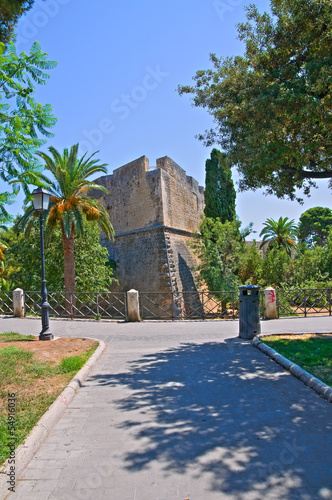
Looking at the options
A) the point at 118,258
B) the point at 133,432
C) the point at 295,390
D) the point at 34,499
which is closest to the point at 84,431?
the point at 133,432

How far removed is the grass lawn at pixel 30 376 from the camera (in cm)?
341

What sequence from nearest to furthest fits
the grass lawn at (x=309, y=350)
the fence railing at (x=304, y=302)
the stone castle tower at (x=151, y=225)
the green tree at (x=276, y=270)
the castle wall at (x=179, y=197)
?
1. the grass lawn at (x=309, y=350)
2. the fence railing at (x=304, y=302)
3. the stone castle tower at (x=151, y=225)
4. the castle wall at (x=179, y=197)
5. the green tree at (x=276, y=270)

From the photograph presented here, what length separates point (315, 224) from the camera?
47.3m

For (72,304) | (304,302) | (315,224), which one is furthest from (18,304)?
(315,224)

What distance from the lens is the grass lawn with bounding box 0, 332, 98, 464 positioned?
341 cm

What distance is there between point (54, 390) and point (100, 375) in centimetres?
103

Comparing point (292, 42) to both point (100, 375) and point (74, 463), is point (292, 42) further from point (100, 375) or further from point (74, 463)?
point (74, 463)

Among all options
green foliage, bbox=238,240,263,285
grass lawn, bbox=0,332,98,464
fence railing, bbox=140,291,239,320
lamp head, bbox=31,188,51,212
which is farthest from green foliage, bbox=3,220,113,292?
grass lawn, bbox=0,332,98,464

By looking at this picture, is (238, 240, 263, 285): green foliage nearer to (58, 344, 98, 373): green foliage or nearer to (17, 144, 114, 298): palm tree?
(17, 144, 114, 298): palm tree

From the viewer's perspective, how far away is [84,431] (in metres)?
3.48

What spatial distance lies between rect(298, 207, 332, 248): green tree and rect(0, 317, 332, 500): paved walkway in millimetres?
46309

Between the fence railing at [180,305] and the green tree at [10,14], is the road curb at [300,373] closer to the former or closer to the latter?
the green tree at [10,14]

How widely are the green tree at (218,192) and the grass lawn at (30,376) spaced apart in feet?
48.9

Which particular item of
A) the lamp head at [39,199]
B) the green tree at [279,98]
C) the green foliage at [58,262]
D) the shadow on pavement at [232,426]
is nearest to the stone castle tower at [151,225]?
the green foliage at [58,262]
